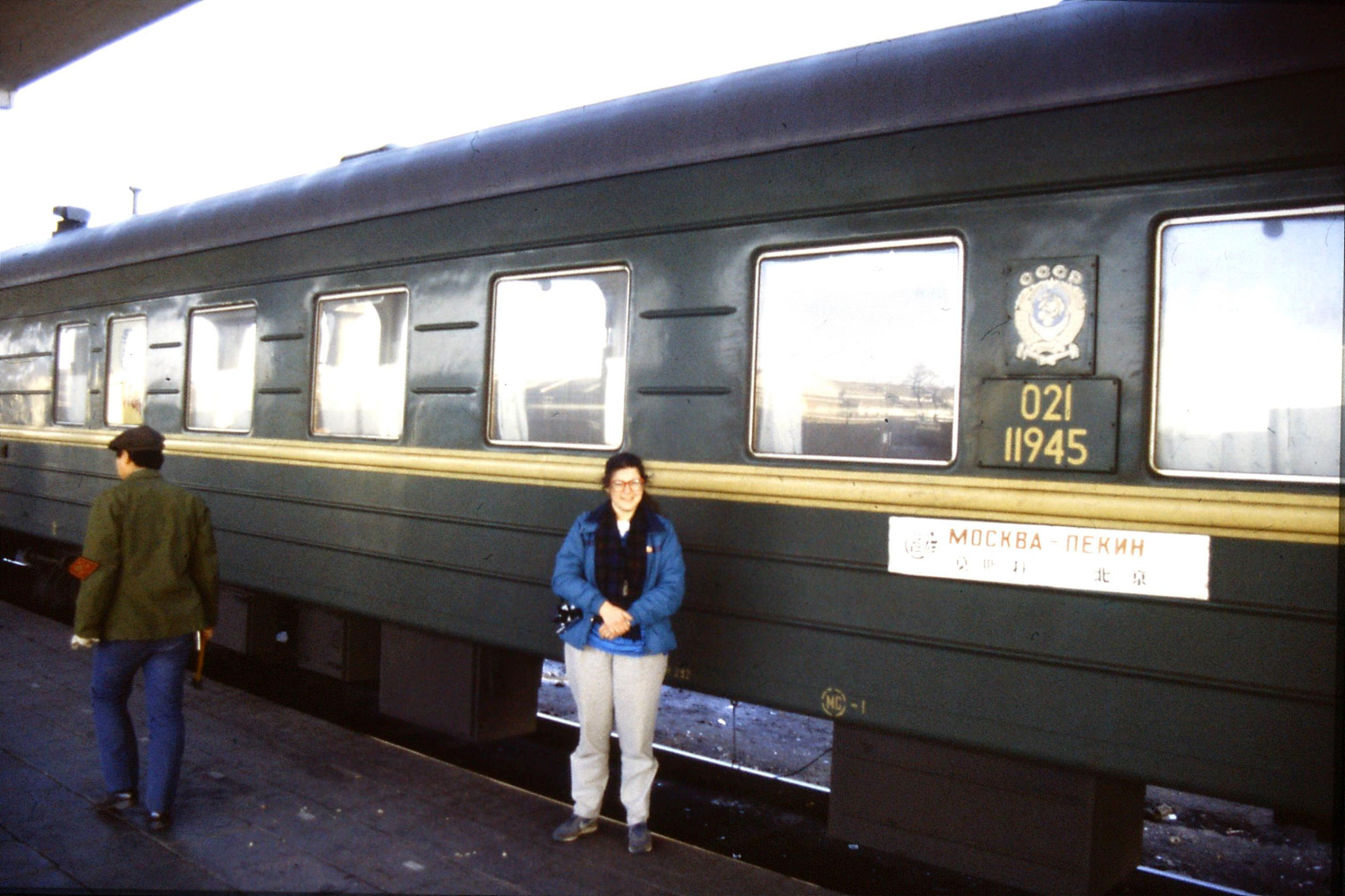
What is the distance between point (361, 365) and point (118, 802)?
2554 millimetres

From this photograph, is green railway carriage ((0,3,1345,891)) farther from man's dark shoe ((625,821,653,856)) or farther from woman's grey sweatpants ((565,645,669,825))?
man's dark shoe ((625,821,653,856))

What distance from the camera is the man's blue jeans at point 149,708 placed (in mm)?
4383

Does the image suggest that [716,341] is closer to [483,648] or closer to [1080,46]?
[1080,46]

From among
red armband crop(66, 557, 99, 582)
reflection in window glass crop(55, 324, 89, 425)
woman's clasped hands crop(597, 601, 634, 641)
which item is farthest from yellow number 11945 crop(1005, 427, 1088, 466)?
reflection in window glass crop(55, 324, 89, 425)

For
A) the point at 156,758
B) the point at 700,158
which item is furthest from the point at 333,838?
the point at 700,158

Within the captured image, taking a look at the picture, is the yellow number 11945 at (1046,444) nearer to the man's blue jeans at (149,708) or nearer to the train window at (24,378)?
the man's blue jeans at (149,708)

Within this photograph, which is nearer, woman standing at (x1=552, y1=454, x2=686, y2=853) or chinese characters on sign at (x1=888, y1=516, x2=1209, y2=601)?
chinese characters on sign at (x1=888, y1=516, x2=1209, y2=601)

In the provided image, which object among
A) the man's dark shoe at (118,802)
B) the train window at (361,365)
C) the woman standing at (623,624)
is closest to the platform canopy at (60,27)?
the train window at (361,365)

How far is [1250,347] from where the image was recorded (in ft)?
10.8

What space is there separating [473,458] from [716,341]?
1570mm

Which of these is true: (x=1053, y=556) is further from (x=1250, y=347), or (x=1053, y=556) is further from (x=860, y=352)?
(x=860, y=352)

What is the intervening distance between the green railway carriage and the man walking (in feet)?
4.26

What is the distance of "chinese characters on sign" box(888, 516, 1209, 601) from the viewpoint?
3309 mm

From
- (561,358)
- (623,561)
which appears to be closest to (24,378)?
(561,358)
